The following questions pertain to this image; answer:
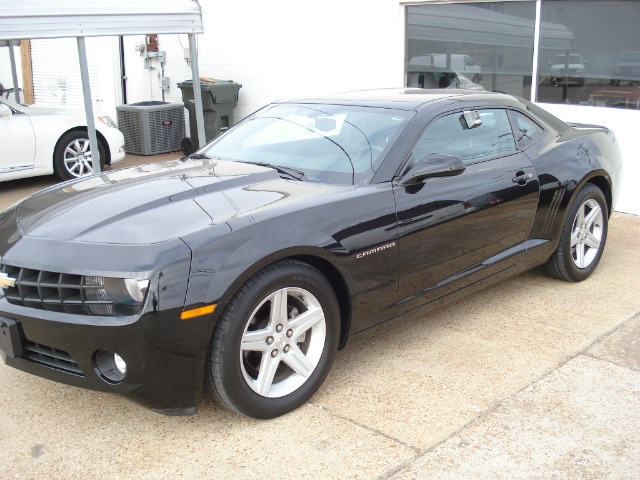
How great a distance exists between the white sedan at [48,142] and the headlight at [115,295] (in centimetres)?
585

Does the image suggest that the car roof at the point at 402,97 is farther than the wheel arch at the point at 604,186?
No

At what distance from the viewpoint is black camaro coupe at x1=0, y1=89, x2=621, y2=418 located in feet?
10.4

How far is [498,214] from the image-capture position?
181 inches

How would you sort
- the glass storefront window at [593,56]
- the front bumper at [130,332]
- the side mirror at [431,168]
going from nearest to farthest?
the front bumper at [130,332] → the side mirror at [431,168] → the glass storefront window at [593,56]

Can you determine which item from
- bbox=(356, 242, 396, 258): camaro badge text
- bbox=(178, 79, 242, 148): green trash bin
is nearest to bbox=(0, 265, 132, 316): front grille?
bbox=(356, 242, 396, 258): camaro badge text

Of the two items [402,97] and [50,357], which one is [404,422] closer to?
[50,357]

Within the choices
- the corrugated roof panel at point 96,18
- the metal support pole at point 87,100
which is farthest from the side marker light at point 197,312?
the metal support pole at point 87,100

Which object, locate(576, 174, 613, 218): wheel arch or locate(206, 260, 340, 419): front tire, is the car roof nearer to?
locate(576, 174, 613, 218): wheel arch

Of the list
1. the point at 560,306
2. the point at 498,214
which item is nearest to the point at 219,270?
the point at 498,214

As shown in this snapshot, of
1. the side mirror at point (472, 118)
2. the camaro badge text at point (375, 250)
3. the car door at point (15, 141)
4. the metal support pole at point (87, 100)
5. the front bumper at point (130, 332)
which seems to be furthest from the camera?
the car door at point (15, 141)

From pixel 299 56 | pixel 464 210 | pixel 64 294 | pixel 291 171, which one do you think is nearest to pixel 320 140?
pixel 291 171

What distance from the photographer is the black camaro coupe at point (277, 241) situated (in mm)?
3172

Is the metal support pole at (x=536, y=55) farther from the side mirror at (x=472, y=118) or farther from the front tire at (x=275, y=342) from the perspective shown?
the front tire at (x=275, y=342)

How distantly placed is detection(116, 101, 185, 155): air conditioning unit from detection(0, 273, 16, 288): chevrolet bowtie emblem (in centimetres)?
813
